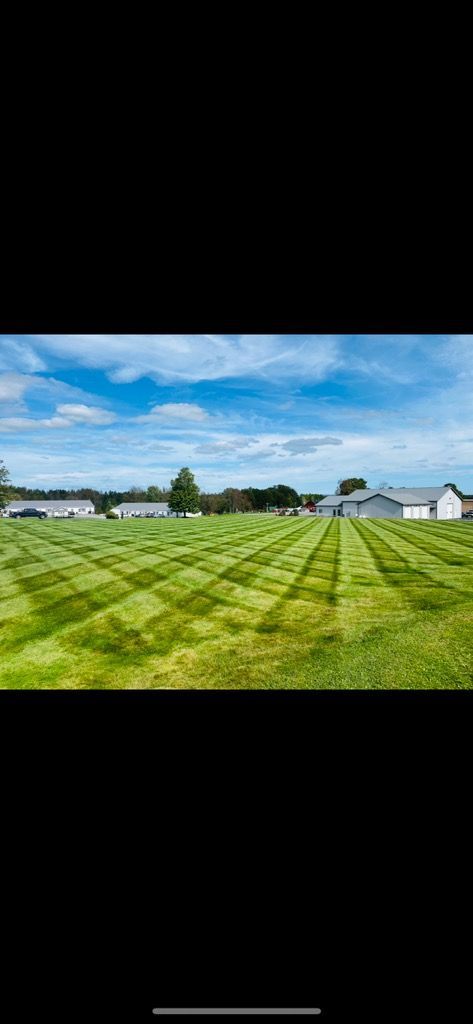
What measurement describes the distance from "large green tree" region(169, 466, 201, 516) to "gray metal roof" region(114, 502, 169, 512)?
0.08 m

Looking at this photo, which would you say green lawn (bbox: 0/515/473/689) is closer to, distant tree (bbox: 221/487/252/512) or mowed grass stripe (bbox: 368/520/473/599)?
mowed grass stripe (bbox: 368/520/473/599)

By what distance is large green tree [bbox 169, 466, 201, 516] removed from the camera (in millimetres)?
3402

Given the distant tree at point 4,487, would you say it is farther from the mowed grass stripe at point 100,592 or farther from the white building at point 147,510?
the white building at point 147,510

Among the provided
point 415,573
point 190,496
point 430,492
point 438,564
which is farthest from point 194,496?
point 438,564

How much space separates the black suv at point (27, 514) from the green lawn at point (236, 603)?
0.10m

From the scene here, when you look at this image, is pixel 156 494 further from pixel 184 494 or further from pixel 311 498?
pixel 311 498

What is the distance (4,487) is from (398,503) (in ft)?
10.8

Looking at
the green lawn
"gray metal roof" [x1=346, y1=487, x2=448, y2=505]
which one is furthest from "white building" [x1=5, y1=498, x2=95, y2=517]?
"gray metal roof" [x1=346, y1=487, x2=448, y2=505]

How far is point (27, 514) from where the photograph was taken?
11.6ft
